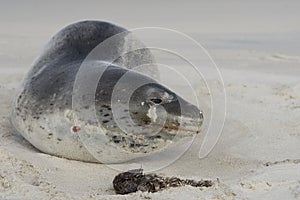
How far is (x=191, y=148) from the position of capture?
137 inches

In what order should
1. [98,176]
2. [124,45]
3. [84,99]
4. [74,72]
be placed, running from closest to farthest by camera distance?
[98,176] < [84,99] < [74,72] < [124,45]

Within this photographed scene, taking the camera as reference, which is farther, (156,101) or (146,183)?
(156,101)

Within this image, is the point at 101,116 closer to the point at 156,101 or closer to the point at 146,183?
the point at 156,101

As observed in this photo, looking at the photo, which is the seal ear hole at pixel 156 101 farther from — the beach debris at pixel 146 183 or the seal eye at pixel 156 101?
the beach debris at pixel 146 183

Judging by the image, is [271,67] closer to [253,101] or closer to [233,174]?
[253,101]

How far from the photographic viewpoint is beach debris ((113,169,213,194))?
240 cm

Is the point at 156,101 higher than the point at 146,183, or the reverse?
the point at 156,101

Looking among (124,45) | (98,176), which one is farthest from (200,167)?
(124,45)

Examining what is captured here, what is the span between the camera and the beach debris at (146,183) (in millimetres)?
2404

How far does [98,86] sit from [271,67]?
4213 mm

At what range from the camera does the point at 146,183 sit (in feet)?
7.98

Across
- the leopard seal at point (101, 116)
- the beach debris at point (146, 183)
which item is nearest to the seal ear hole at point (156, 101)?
the leopard seal at point (101, 116)

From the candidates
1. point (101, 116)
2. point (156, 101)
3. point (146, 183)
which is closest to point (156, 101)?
point (156, 101)

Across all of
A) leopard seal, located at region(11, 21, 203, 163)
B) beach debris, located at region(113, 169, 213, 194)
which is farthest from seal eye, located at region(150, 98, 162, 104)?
beach debris, located at region(113, 169, 213, 194)
